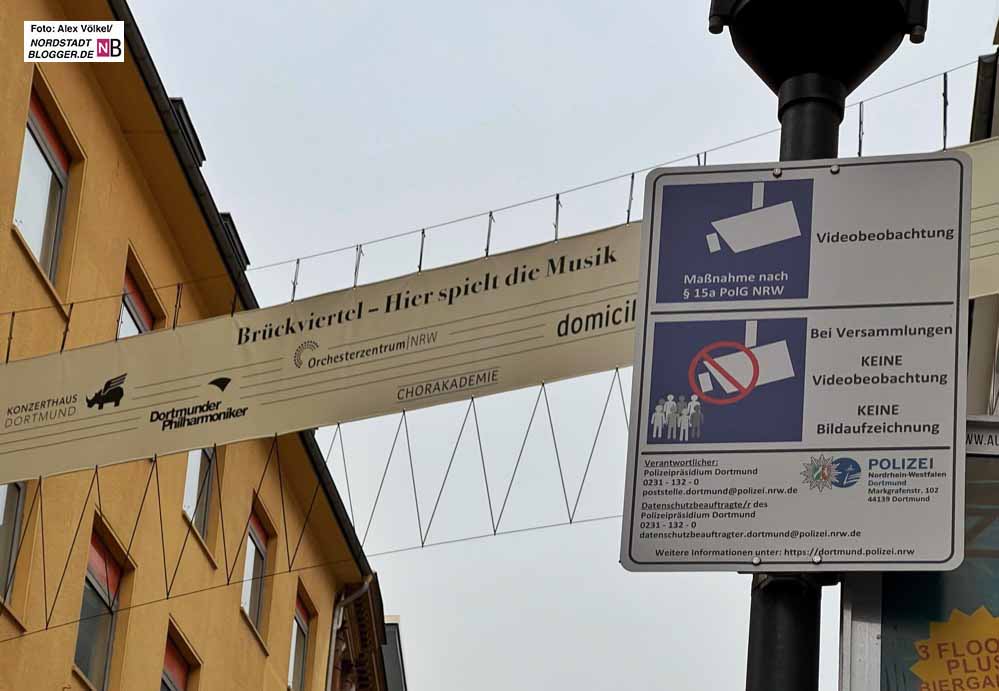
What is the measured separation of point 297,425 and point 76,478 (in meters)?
7.83

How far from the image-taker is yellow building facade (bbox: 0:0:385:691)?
61.2 ft

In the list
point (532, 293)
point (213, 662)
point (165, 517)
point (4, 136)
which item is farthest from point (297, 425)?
point (213, 662)

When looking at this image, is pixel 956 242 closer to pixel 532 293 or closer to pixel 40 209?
pixel 532 293

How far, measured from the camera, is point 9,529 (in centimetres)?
1866

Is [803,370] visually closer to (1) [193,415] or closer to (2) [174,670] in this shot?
(1) [193,415]

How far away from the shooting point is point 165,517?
23.4 meters

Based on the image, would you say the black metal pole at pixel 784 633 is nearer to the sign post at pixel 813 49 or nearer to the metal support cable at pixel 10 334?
the sign post at pixel 813 49

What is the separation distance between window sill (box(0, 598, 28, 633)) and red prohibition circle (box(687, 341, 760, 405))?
15261 mm

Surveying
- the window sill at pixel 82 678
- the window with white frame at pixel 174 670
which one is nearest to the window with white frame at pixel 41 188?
the window sill at pixel 82 678

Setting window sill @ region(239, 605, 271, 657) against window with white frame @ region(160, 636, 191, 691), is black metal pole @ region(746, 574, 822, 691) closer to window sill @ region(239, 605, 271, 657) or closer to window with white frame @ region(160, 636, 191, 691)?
window with white frame @ region(160, 636, 191, 691)

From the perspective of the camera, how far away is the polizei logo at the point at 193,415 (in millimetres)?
13586

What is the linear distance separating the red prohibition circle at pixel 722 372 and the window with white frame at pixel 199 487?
69.3 feet

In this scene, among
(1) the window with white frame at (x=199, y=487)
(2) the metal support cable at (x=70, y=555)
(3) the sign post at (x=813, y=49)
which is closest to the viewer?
(3) the sign post at (x=813, y=49)

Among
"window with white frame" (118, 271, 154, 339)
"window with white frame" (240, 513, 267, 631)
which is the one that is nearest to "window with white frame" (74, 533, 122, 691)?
"window with white frame" (118, 271, 154, 339)
